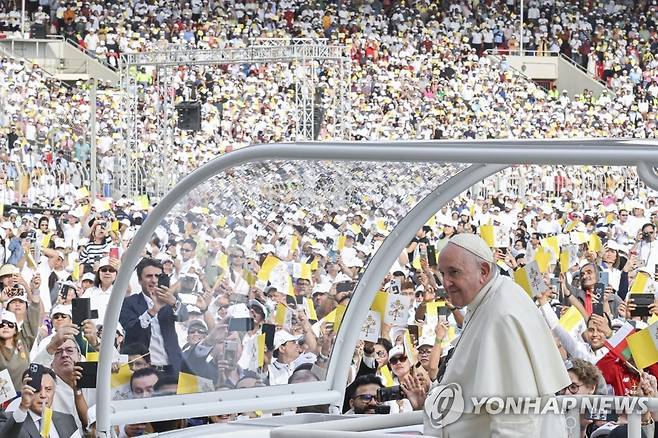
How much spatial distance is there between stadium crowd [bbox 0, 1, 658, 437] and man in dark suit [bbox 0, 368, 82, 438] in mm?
12

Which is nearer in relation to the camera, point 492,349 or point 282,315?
point 492,349

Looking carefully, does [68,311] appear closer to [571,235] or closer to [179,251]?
[179,251]

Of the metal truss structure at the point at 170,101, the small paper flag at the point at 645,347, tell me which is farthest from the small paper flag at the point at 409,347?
the metal truss structure at the point at 170,101

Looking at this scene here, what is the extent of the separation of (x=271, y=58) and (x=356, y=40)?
32.2 ft

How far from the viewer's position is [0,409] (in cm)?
702

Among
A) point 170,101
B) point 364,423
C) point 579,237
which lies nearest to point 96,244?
point 579,237

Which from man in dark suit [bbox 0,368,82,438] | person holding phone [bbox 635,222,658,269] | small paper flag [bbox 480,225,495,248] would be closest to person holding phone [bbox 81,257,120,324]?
man in dark suit [bbox 0,368,82,438]

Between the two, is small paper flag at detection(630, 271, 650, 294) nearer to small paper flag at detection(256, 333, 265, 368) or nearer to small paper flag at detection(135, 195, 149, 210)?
small paper flag at detection(256, 333, 265, 368)

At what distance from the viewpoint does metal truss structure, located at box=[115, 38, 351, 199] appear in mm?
27281

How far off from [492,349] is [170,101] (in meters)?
27.3

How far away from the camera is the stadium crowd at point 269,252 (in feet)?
20.1

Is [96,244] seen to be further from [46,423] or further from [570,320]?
[46,423]

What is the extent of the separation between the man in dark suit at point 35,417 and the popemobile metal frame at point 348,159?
3.79 ft

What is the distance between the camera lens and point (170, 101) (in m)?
31.2
